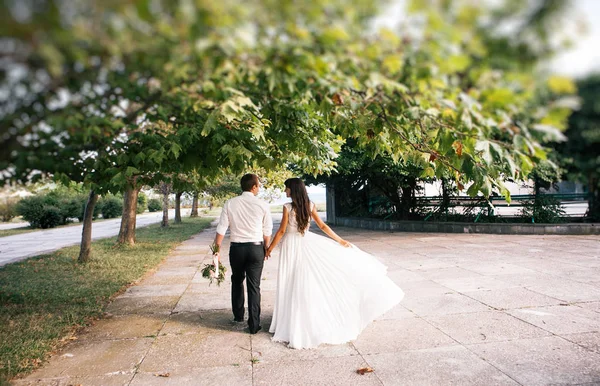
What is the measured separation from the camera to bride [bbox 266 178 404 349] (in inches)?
200

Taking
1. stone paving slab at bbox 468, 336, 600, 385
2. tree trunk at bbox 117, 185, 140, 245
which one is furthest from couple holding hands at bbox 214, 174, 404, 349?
tree trunk at bbox 117, 185, 140, 245

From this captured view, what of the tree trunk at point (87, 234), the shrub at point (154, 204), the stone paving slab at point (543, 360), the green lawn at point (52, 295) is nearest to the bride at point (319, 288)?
the stone paving slab at point (543, 360)

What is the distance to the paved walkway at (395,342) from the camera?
4.19 metres

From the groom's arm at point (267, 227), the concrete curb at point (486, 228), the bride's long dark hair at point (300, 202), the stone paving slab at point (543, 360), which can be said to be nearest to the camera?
the stone paving slab at point (543, 360)

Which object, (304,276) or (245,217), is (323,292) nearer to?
(304,276)

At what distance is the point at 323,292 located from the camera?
5258mm

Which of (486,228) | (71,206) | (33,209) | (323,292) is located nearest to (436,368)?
(323,292)

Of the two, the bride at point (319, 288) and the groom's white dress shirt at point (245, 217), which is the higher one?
the groom's white dress shirt at point (245, 217)

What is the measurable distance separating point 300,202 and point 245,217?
78 cm

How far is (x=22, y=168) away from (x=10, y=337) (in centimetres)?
420

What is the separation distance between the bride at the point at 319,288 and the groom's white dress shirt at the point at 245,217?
1.12 feet

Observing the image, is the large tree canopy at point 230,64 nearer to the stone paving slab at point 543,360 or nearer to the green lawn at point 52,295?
the stone paving slab at point 543,360

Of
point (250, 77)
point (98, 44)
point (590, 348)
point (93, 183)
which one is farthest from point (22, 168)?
point (590, 348)

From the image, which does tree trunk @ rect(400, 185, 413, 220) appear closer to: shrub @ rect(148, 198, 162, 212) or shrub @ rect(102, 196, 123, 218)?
shrub @ rect(102, 196, 123, 218)
